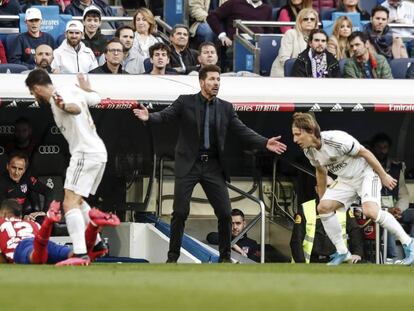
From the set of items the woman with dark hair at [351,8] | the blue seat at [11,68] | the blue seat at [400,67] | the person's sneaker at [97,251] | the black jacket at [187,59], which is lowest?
the person's sneaker at [97,251]

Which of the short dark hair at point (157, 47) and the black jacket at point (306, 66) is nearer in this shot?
the short dark hair at point (157, 47)

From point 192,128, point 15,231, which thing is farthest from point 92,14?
point 15,231

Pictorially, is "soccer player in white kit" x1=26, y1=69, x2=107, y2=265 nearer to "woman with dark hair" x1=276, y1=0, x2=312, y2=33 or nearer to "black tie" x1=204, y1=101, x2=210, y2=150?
"black tie" x1=204, y1=101, x2=210, y2=150

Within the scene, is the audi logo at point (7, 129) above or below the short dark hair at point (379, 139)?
above

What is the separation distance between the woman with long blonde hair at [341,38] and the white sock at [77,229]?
583cm

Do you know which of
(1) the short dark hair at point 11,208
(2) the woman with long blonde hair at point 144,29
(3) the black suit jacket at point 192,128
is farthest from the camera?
(2) the woman with long blonde hair at point 144,29

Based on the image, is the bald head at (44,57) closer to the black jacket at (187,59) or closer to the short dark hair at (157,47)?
the short dark hair at (157,47)

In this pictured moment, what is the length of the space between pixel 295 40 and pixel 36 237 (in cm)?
564

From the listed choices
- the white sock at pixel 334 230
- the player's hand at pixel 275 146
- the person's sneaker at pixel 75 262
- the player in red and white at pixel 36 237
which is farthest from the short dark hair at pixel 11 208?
the white sock at pixel 334 230

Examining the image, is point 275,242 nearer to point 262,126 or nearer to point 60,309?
point 262,126

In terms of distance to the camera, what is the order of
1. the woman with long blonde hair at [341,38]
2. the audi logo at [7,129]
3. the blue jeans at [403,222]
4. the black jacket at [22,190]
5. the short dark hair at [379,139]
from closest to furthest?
the black jacket at [22,190], the blue jeans at [403,222], the audi logo at [7,129], the short dark hair at [379,139], the woman with long blonde hair at [341,38]

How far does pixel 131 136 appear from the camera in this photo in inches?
613

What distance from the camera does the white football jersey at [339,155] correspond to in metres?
12.4

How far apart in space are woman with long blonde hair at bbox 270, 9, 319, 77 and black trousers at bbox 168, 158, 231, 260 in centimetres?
336
